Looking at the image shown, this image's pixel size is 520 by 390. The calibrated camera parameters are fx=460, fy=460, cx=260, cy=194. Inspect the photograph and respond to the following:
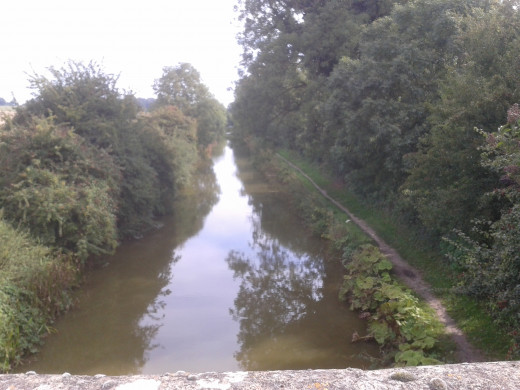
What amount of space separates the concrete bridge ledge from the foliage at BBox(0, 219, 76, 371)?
5.91 m

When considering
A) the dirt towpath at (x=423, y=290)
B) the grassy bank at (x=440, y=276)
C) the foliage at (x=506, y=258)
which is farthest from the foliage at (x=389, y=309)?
the foliage at (x=506, y=258)

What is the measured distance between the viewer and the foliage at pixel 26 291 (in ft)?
28.5

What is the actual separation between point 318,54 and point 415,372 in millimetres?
19997

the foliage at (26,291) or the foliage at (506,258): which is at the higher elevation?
the foliage at (506,258)

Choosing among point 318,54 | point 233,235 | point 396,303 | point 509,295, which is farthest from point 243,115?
point 509,295

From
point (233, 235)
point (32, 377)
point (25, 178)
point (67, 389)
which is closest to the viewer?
point (67, 389)

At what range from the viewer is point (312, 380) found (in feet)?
10.0

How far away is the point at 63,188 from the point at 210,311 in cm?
539

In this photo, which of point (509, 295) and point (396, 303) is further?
point (396, 303)

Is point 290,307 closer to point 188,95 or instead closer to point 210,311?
point 210,311

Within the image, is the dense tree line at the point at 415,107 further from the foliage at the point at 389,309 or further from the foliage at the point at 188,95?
the foliage at the point at 188,95

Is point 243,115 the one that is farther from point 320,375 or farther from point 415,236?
point 320,375

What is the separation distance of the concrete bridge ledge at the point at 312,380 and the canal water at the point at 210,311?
5651 millimetres

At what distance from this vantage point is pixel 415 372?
3156 millimetres
